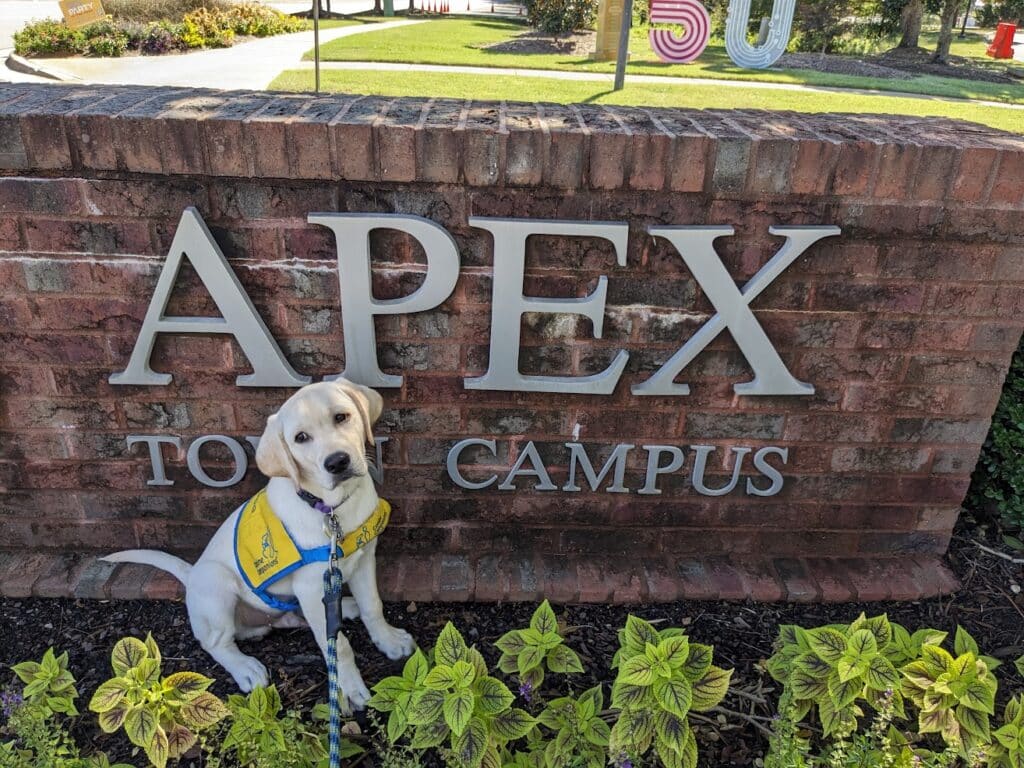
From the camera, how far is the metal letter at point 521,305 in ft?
7.63

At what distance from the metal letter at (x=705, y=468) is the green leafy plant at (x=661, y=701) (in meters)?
0.91

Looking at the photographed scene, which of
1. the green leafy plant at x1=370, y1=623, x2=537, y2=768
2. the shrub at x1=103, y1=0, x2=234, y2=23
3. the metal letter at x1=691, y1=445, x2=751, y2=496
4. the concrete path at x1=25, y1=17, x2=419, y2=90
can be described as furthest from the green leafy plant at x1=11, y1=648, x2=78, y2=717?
the shrub at x1=103, y1=0, x2=234, y2=23

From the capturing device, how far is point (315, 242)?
237cm

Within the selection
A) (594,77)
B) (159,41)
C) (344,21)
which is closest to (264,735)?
(594,77)

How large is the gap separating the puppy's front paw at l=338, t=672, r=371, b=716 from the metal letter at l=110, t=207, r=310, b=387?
94 cm

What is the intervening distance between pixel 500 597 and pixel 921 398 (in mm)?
1637

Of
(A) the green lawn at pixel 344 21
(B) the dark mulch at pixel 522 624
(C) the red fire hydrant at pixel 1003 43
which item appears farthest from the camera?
(C) the red fire hydrant at pixel 1003 43

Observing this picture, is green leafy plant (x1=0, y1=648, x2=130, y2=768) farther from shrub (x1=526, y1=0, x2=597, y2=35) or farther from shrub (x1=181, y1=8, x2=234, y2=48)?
shrub (x1=526, y1=0, x2=597, y2=35)

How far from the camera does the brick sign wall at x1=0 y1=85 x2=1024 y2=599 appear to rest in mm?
2273

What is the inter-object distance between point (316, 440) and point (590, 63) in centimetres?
1449

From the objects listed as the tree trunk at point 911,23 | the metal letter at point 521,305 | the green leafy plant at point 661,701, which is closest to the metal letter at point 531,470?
the metal letter at point 521,305

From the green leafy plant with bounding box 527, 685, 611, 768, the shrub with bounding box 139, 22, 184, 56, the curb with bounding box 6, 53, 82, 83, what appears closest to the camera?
the green leafy plant with bounding box 527, 685, 611, 768

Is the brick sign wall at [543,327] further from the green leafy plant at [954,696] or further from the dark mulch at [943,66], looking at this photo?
the dark mulch at [943,66]

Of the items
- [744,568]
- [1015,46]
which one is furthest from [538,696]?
[1015,46]
